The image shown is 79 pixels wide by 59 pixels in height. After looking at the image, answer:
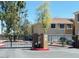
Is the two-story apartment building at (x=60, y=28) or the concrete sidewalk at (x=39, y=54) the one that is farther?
the two-story apartment building at (x=60, y=28)

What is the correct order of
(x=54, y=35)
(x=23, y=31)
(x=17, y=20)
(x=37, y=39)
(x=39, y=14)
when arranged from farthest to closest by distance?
(x=54, y=35) < (x=39, y=14) < (x=23, y=31) < (x=17, y=20) < (x=37, y=39)

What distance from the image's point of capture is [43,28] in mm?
54875

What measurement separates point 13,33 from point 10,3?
4.79m

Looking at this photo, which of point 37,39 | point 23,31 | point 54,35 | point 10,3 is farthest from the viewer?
point 54,35

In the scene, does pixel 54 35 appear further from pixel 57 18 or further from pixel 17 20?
pixel 17 20

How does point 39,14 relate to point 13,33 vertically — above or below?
above

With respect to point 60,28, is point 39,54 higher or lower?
lower

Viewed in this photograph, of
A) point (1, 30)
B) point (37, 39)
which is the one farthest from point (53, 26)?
point (37, 39)

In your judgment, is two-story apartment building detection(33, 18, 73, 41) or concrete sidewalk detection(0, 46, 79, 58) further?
two-story apartment building detection(33, 18, 73, 41)

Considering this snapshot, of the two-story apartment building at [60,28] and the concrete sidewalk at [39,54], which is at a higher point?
the two-story apartment building at [60,28]

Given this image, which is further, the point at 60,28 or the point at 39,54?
the point at 60,28

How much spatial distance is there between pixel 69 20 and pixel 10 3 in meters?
26.1

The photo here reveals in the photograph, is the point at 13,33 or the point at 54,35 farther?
the point at 54,35

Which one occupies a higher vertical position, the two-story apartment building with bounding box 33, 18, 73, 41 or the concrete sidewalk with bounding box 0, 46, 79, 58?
the two-story apartment building with bounding box 33, 18, 73, 41
